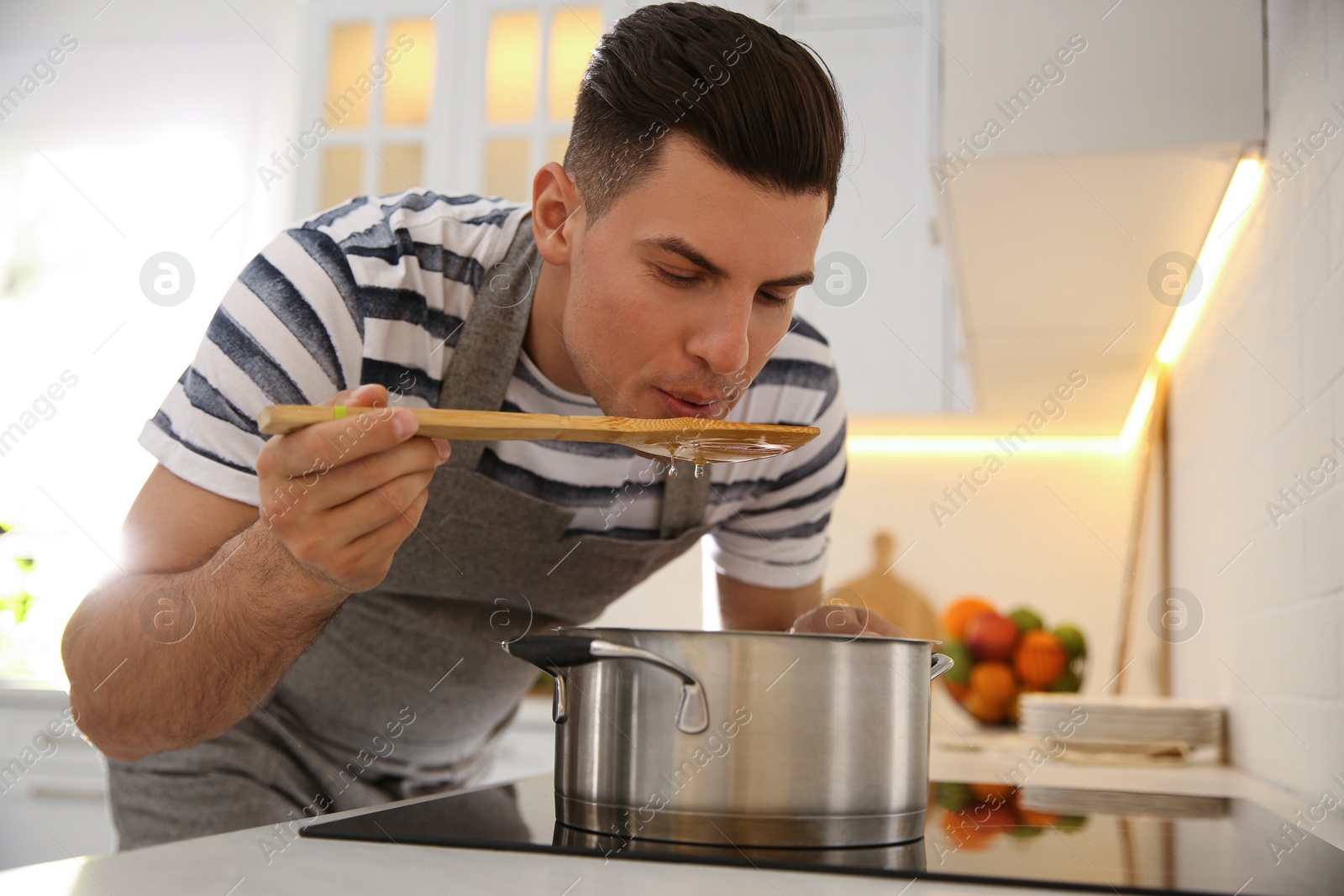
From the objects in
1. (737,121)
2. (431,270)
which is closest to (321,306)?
(431,270)

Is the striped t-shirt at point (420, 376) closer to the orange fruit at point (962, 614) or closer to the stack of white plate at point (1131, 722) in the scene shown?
the stack of white plate at point (1131, 722)

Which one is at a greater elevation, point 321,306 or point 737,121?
point 737,121

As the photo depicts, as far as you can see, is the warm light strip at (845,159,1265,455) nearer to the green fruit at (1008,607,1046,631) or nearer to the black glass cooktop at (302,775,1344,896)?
the green fruit at (1008,607,1046,631)

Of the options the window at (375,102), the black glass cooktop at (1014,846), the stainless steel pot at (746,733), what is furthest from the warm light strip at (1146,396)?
the window at (375,102)

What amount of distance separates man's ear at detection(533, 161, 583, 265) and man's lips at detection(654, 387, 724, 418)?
0.17 meters

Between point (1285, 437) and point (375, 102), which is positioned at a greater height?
point (375, 102)

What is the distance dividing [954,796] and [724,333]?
44 centimetres

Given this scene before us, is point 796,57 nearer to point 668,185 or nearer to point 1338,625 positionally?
point 668,185

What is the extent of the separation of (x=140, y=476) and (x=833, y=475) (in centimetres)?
222

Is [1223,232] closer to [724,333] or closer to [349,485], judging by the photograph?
[724,333]

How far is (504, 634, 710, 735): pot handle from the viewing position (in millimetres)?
601

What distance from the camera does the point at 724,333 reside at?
801 mm

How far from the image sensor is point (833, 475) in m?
1.19

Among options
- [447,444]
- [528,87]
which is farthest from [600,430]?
[528,87]
